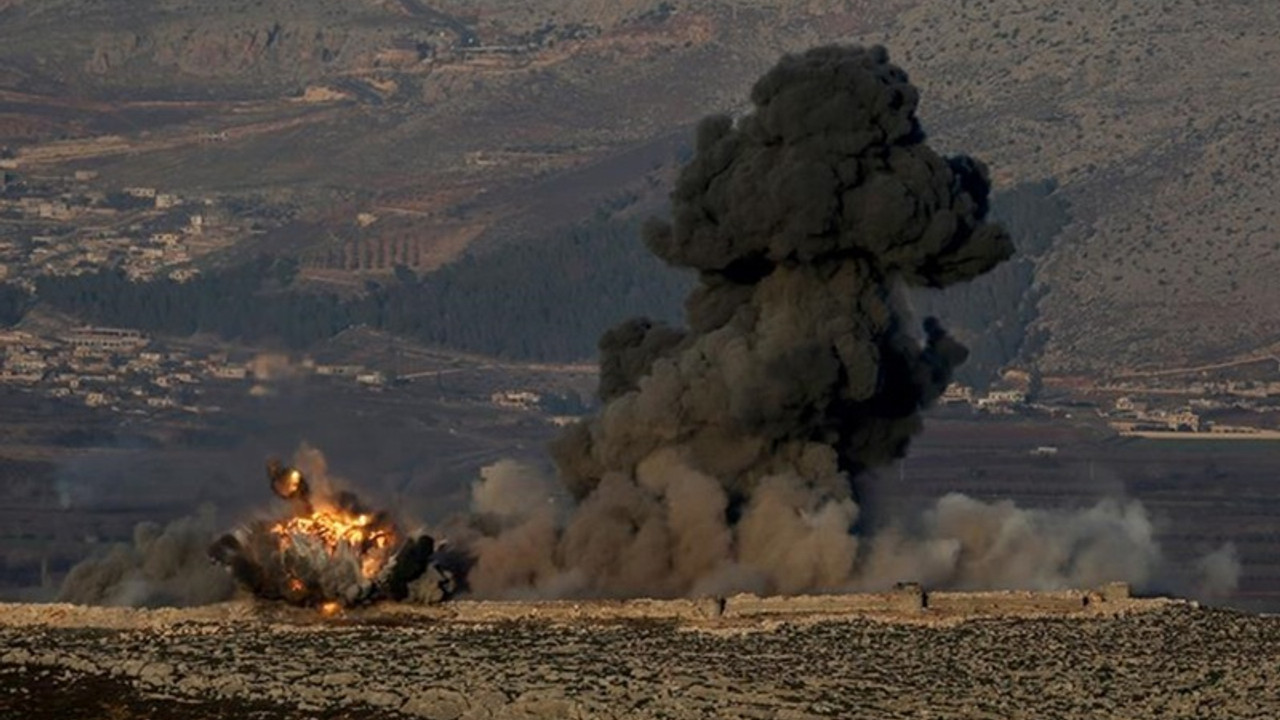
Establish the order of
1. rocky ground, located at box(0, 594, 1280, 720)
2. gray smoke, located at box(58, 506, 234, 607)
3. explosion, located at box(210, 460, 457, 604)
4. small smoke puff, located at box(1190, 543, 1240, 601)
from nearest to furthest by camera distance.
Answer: rocky ground, located at box(0, 594, 1280, 720), explosion, located at box(210, 460, 457, 604), gray smoke, located at box(58, 506, 234, 607), small smoke puff, located at box(1190, 543, 1240, 601)

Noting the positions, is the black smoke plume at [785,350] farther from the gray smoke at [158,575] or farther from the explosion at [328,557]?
the gray smoke at [158,575]

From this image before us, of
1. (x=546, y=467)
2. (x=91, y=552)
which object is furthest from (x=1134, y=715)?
(x=91, y=552)

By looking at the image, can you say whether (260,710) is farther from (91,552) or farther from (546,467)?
(91,552)

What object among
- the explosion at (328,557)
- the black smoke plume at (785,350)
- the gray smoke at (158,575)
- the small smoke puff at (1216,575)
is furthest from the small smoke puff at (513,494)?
the small smoke puff at (1216,575)

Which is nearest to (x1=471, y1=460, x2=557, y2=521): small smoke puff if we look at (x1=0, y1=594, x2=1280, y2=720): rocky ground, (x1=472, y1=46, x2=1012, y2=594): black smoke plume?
(x1=472, y1=46, x2=1012, y2=594): black smoke plume

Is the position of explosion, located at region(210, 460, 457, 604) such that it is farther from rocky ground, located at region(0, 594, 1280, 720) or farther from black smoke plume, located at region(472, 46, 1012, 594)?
black smoke plume, located at region(472, 46, 1012, 594)

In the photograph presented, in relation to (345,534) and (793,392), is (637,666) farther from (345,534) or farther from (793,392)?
(793,392)

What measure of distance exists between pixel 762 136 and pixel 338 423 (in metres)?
37.8

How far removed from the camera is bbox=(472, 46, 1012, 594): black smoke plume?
111m

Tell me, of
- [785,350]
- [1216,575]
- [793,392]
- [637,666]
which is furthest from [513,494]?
[1216,575]

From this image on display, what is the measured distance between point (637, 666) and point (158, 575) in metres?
27.4

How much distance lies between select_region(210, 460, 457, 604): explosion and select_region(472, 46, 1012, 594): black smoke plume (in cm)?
408

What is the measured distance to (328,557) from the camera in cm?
10369

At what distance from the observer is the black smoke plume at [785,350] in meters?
111
